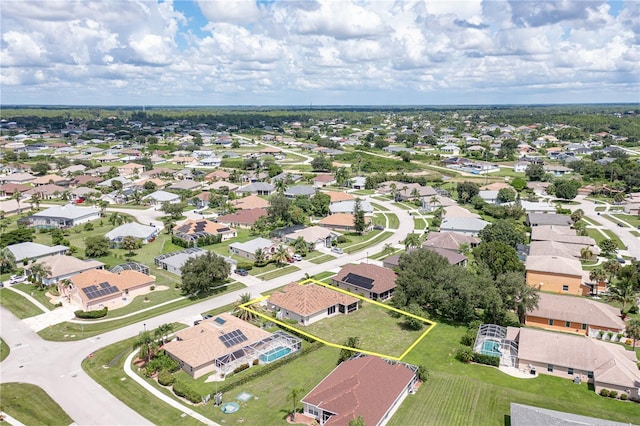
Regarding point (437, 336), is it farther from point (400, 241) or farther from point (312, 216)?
point (312, 216)

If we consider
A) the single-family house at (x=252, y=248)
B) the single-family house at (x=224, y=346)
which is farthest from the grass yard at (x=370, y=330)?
the single-family house at (x=252, y=248)

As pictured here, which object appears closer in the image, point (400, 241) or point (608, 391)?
point (608, 391)

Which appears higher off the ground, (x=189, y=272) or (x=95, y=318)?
(x=189, y=272)

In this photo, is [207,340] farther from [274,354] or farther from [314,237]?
[314,237]

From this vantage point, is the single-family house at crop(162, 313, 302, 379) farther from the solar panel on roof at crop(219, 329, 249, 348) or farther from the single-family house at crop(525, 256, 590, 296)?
the single-family house at crop(525, 256, 590, 296)

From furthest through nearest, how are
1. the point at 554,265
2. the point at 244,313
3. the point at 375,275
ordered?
the point at 375,275 → the point at 554,265 → the point at 244,313

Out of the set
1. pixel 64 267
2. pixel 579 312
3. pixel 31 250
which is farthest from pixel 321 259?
pixel 31 250

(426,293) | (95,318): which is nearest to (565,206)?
(426,293)
